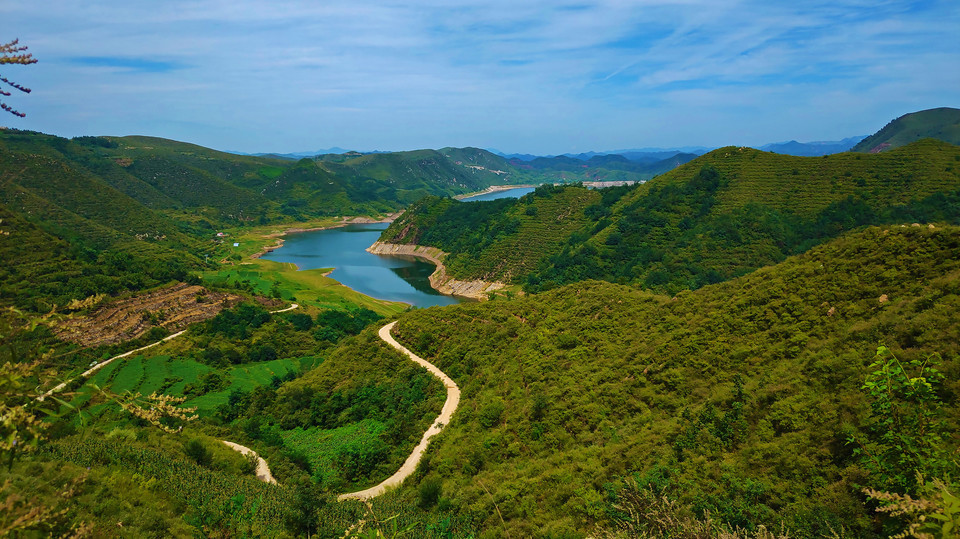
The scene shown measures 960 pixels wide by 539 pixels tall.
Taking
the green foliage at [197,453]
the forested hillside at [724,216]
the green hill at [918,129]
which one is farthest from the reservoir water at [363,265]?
the green hill at [918,129]

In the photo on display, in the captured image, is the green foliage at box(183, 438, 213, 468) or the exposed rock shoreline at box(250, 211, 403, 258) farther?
the exposed rock shoreline at box(250, 211, 403, 258)

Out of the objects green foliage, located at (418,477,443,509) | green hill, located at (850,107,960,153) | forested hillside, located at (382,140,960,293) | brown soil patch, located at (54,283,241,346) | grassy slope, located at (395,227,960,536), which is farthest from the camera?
green hill, located at (850,107,960,153)

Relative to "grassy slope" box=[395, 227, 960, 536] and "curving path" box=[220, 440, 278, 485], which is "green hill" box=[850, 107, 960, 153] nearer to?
"grassy slope" box=[395, 227, 960, 536]

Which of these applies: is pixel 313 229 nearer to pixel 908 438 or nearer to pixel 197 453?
pixel 197 453

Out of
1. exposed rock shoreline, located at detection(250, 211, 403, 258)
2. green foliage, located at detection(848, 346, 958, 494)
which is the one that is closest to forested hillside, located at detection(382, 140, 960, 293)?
green foliage, located at detection(848, 346, 958, 494)

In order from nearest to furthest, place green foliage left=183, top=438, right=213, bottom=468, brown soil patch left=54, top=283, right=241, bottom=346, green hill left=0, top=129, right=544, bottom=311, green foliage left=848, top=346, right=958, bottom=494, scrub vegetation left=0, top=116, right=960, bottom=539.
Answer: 1. green foliage left=848, top=346, right=958, bottom=494
2. scrub vegetation left=0, top=116, right=960, bottom=539
3. green foliage left=183, top=438, right=213, bottom=468
4. brown soil patch left=54, top=283, right=241, bottom=346
5. green hill left=0, top=129, right=544, bottom=311

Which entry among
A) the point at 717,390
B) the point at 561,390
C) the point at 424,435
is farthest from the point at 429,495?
the point at 717,390
